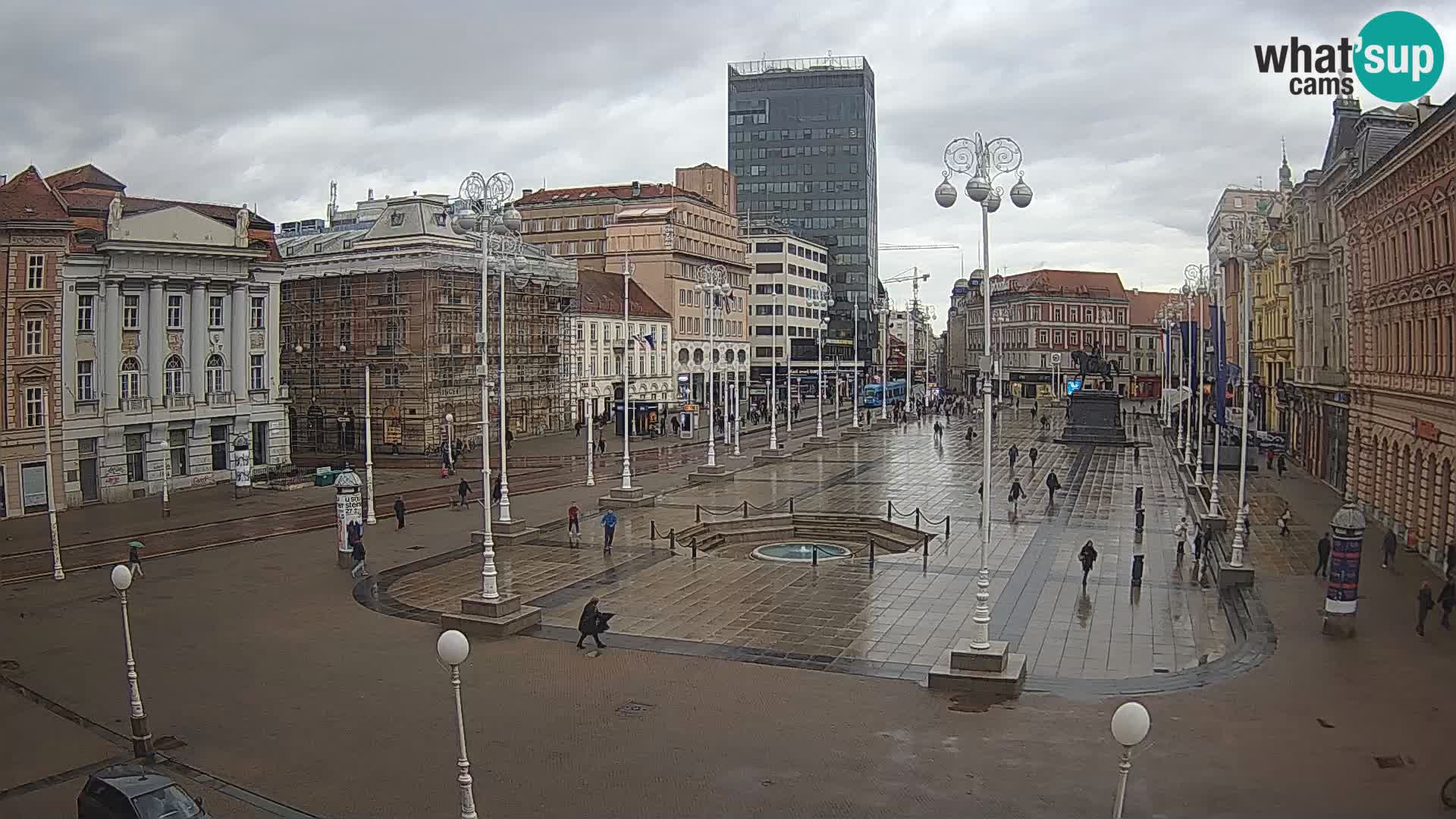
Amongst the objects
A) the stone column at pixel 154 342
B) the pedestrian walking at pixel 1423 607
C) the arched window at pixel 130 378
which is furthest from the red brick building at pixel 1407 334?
the arched window at pixel 130 378

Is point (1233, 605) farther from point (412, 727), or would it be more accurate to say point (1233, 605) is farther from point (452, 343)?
point (452, 343)

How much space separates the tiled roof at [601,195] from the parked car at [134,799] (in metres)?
97.2

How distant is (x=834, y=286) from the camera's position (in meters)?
155

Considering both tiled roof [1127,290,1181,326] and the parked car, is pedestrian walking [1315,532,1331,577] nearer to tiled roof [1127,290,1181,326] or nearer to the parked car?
the parked car

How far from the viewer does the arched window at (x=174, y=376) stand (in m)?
49.9

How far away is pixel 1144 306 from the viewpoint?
151 m

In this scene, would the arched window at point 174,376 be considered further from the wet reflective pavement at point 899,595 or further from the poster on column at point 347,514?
the wet reflective pavement at point 899,595

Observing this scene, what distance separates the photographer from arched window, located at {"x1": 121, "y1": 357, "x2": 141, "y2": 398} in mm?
47562

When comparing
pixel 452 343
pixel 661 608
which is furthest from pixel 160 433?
pixel 661 608

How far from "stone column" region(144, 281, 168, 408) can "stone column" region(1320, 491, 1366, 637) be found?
44915 mm

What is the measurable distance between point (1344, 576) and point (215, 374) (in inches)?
1850

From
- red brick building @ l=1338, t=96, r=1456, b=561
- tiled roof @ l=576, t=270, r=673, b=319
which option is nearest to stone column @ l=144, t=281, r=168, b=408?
tiled roof @ l=576, t=270, r=673, b=319

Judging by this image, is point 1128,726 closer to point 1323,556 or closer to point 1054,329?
point 1323,556

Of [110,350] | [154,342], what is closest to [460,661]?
[110,350]
